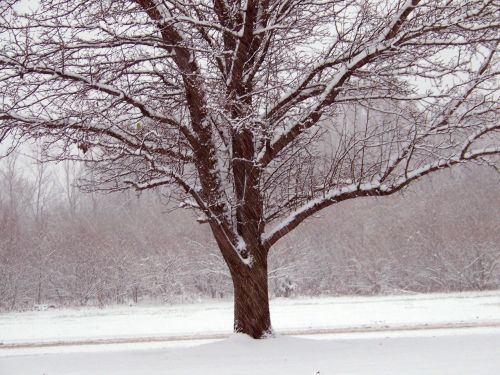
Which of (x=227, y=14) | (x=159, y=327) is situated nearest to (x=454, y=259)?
(x=159, y=327)

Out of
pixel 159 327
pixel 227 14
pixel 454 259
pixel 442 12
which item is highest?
pixel 227 14

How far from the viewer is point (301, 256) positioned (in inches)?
1300

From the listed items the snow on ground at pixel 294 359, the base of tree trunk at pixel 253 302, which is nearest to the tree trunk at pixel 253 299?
the base of tree trunk at pixel 253 302

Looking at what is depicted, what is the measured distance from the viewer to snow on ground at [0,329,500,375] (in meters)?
5.89

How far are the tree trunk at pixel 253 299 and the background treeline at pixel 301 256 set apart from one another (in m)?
23.5

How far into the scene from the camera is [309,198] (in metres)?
8.77

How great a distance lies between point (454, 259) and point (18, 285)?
24695mm

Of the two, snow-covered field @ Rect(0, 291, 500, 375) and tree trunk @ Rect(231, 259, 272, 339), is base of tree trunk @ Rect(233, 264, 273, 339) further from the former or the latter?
snow-covered field @ Rect(0, 291, 500, 375)

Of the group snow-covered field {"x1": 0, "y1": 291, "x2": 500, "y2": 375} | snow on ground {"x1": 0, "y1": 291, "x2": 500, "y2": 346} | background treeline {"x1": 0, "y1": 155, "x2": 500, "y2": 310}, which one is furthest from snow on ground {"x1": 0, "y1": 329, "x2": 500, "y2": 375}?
background treeline {"x1": 0, "y1": 155, "x2": 500, "y2": 310}

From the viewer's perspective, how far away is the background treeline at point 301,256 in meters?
31.6

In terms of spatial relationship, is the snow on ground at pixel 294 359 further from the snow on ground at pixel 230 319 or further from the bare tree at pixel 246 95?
the snow on ground at pixel 230 319

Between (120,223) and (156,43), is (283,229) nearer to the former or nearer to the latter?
(156,43)

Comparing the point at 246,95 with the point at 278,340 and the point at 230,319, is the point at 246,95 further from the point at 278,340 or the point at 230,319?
the point at 230,319

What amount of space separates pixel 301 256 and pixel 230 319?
1245cm
